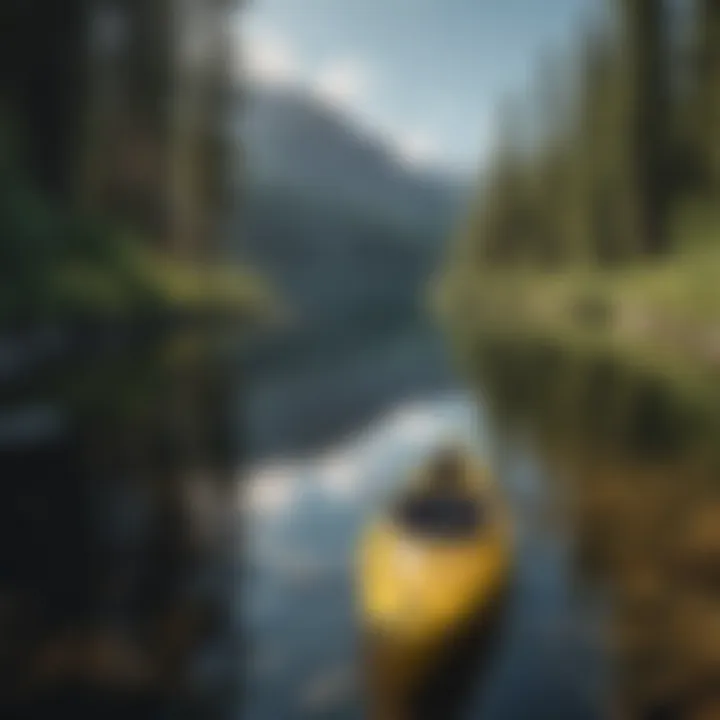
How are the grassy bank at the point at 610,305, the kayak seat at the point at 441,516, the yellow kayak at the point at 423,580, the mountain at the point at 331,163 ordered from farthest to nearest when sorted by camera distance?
the grassy bank at the point at 610,305 < the mountain at the point at 331,163 < the kayak seat at the point at 441,516 < the yellow kayak at the point at 423,580

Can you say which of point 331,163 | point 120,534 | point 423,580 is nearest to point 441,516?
point 423,580

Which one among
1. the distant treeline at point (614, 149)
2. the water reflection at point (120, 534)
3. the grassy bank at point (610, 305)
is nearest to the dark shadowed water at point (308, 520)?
the water reflection at point (120, 534)

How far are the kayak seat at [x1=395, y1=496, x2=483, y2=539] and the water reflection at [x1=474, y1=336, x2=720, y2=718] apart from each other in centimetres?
40

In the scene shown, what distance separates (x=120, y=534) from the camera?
9.09 ft

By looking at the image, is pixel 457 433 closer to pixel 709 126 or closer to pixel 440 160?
pixel 440 160

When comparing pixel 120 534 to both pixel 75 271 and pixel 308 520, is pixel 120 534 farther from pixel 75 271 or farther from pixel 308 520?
pixel 75 271

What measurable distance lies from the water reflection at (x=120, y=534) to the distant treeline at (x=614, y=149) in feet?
3.84

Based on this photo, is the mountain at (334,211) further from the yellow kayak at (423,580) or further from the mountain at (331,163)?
the yellow kayak at (423,580)

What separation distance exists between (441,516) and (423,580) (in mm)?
265

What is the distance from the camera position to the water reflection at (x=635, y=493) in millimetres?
2168

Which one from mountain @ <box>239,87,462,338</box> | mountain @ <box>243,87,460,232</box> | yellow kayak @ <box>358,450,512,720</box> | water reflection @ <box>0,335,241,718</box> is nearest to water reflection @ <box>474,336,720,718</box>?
yellow kayak @ <box>358,450,512,720</box>

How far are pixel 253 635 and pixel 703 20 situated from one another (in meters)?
2.42

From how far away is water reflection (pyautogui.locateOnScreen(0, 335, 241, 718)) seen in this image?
84.0 inches

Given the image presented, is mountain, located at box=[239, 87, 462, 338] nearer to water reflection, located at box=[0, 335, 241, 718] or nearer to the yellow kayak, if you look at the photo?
water reflection, located at box=[0, 335, 241, 718]
